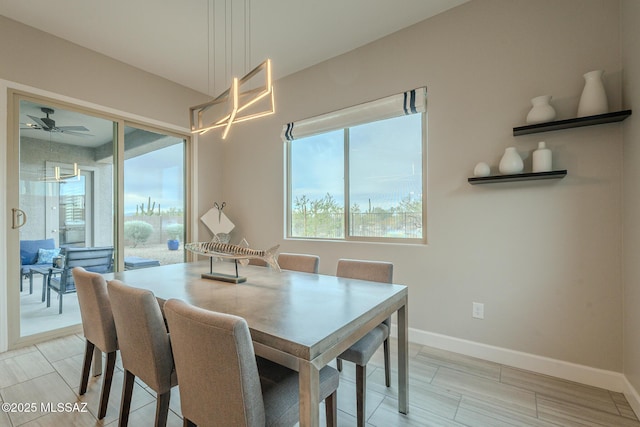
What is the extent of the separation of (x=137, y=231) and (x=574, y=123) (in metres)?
4.31

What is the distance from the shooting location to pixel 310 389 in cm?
94

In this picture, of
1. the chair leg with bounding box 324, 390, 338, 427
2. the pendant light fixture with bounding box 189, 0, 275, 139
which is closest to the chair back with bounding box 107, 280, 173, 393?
the chair leg with bounding box 324, 390, 338, 427

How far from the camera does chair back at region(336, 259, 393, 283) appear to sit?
1.98 metres

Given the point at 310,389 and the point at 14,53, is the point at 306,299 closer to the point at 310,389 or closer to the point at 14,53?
the point at 310,389

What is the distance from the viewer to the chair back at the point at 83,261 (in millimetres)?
2914

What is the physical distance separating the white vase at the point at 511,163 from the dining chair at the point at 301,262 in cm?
156

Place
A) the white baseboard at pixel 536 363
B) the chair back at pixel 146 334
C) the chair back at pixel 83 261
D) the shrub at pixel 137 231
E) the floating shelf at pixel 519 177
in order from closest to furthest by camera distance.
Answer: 1. the chair back at pixel 146 334
2. the white baseboard at pixel 536 363
3. the floating shelf at pixel 519 177
4. the chair back at pixel 83 261
5. the shrub at pixel 137 231

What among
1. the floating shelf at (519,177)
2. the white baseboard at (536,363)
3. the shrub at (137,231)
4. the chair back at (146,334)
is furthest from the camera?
the shrub at (137,231)

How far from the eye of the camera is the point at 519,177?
2.06 m

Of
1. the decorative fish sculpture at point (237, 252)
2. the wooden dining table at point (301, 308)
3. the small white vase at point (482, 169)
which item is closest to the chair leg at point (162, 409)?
the wooden dining table at point (301, 308)

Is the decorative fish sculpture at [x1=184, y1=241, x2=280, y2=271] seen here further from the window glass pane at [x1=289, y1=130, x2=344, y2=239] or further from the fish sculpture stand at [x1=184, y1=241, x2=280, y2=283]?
the window glass pane at [x1=289, y1=130, x2=344, y2=239]

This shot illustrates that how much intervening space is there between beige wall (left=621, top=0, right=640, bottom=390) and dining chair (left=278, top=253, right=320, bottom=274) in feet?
6.56

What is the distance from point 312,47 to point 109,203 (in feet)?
9.30

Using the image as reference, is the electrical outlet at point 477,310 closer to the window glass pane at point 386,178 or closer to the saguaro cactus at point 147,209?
the window glass pane at point 386,178
